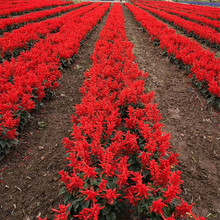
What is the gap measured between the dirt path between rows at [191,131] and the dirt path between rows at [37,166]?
290cm

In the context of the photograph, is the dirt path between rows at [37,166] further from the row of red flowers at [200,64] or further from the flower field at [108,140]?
the row of red flowers at [200,64]

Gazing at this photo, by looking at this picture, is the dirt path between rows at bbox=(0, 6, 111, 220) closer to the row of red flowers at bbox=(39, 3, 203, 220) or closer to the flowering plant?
the row of red flowers at bbox=(39, 3, 203, 220)

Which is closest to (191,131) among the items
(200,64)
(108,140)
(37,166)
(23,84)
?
(108,140)

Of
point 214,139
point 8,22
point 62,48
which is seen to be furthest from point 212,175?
point 8,22

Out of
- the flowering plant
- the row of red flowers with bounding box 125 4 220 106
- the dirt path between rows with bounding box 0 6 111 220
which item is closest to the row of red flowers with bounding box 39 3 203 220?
the flowering plant

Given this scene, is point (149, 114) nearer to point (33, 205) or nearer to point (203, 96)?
point (33, 205)

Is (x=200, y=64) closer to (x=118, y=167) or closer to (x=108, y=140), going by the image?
(x=108, y=140)

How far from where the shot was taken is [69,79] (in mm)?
7820

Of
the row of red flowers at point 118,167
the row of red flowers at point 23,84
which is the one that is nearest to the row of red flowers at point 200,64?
the row of red flowers at point 118,167

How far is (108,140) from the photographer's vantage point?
3.48m

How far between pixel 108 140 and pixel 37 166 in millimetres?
1946

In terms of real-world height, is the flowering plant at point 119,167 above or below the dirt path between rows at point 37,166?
above

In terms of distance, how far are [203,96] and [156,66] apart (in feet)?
11.6

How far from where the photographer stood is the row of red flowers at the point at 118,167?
89.4 inches
